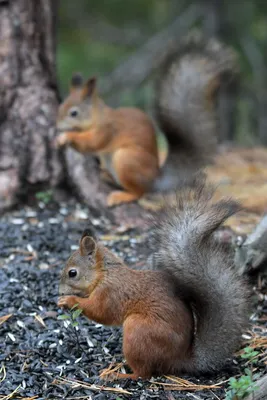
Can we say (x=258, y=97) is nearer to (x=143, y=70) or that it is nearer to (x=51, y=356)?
(x=143, y=70)

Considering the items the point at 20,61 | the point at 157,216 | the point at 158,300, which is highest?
the point at 20,61

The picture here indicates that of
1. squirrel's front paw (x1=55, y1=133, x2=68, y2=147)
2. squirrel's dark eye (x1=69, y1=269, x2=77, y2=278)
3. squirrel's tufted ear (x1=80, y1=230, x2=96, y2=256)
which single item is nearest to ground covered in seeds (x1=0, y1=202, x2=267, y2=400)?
squirrel's dark eye (x1=69, y1=269, x2=77, y2=278)

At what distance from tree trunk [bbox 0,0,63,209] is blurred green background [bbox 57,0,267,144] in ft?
12.4

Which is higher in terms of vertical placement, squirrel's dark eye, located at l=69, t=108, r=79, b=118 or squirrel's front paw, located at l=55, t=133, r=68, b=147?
squirrel's dark eye, located at l=69, t=108, r=79, b=118

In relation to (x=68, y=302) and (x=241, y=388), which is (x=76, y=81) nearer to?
(x=68, y=302)

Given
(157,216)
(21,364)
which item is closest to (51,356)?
(21,364)

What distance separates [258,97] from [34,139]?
488cm

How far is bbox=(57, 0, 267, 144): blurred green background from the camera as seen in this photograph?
8.76 meters

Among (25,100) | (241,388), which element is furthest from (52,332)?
(25,100)

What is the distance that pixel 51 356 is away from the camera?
3041 millimetres

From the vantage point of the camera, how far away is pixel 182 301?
2965 mm

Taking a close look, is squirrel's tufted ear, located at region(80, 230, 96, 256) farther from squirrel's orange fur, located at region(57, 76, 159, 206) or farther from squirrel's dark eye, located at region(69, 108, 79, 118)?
squirrel's dark eye, located at region(69, 108, 79, 118)

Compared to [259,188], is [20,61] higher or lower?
higher

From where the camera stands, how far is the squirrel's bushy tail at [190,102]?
476 cm
